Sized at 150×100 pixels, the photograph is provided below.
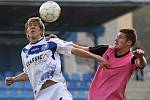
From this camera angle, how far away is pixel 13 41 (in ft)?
85.9

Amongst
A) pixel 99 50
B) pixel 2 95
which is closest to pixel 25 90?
pixel 2 95

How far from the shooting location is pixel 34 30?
281 inches

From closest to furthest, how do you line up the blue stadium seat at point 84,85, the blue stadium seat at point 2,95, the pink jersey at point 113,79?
1. the pink jersey at point 113,79
2. the blue stadium seat at point 2,95
3. the blue stadium seat at point 84,85

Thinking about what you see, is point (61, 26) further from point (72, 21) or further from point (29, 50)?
point (29, 50)

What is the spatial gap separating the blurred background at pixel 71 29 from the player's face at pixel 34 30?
1051 centimetres

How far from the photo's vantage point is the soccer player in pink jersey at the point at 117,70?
7348 mm

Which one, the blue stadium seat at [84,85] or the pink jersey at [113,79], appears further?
the blue stadium seat at [84,85]

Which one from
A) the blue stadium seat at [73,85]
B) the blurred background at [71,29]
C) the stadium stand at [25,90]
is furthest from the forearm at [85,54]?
the blue stadium seat at [73,85]

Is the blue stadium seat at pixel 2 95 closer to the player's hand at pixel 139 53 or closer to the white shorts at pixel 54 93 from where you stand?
the white shorts at pixel 54 93

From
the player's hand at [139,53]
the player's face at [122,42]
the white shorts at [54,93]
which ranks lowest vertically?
the white shorts at [54,93]

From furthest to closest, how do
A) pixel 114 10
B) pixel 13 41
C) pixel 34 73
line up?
pixel 13 41
pixel 114 10
pixel 34 73

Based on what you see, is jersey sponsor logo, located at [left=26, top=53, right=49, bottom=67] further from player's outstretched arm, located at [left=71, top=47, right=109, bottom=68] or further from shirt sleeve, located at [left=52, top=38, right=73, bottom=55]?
player's outstretched arm, located at [left=71, top=47, right=109, bottom=68]

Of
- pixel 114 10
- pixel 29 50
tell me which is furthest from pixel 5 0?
pixel 29 50

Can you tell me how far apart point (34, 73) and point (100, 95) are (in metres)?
0.90
